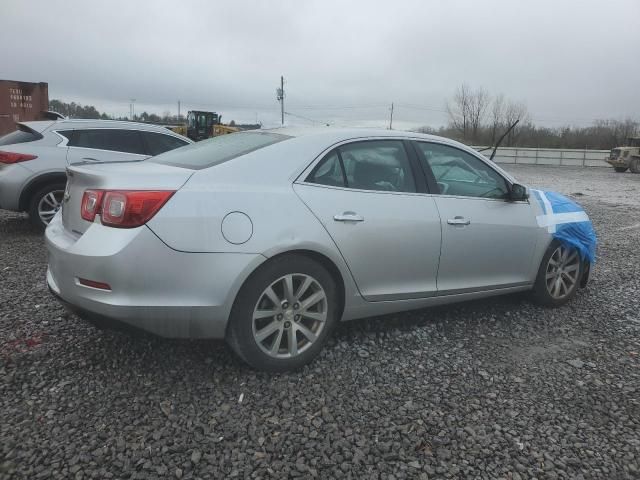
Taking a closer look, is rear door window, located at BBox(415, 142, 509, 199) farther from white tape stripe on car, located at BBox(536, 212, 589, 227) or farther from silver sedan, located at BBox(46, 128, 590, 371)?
white tape stripe on car, located at BBox(536, 212, 589, 227)

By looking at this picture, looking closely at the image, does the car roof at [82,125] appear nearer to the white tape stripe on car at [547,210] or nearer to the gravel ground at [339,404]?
the gravel ground at [339,404]

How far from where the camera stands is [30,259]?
5.54 meters

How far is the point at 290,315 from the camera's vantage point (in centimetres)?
299

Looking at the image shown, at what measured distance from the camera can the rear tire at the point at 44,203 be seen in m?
6.68

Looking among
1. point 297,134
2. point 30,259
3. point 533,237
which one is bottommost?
point 30,259

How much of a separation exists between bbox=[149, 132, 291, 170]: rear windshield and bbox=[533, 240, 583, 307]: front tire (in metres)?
2.56

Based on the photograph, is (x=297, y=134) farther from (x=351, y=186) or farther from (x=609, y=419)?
(x=609, y=419)

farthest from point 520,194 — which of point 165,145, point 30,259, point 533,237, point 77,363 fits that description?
point 165,145

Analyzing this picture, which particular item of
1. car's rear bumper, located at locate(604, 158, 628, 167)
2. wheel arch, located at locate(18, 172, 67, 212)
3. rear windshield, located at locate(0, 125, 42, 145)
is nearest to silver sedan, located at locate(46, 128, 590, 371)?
wheel arch, located at locate(18, 172, 67, 212)

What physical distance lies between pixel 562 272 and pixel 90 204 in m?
3.85

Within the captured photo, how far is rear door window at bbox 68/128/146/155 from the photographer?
23.3ft

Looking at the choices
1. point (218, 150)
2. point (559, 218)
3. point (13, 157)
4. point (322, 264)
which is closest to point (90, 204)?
point (218, 150)

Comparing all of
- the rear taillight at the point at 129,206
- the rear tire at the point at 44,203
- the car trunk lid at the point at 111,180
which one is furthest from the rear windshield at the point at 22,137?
the rear taillight at the point at 129,206

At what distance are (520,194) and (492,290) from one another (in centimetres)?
82
